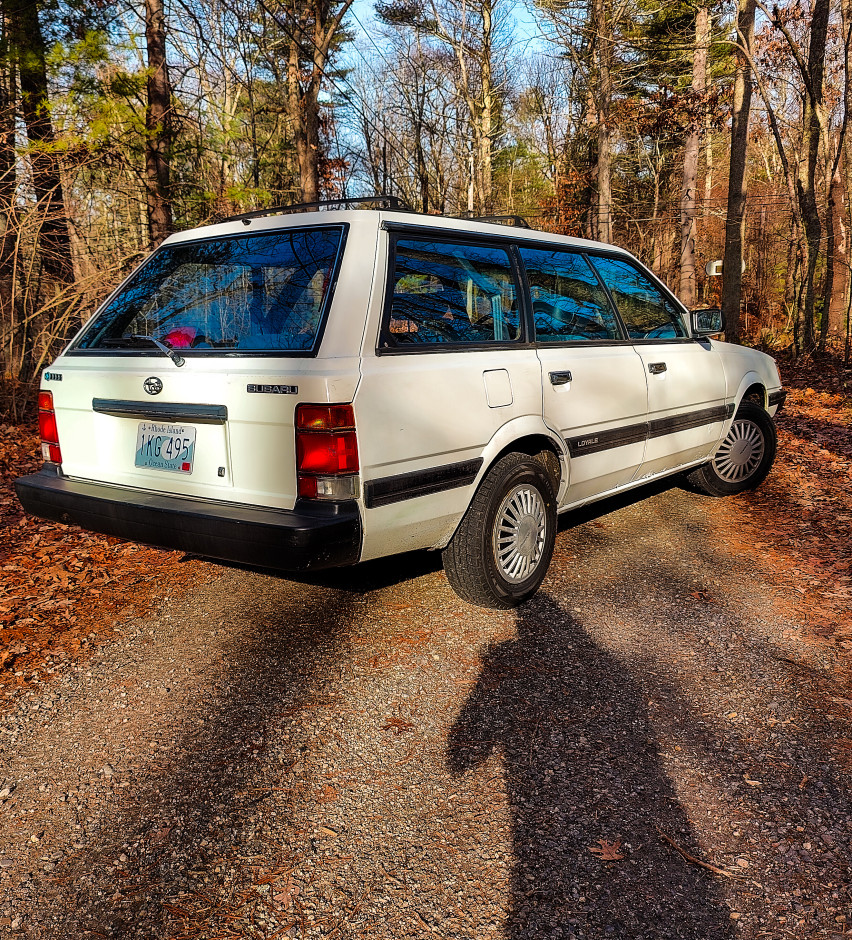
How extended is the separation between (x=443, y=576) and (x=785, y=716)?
2.06 meters

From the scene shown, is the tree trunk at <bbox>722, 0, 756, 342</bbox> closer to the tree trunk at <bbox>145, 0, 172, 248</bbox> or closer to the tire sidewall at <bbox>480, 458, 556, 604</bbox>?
the tree trunk at <bbox>145, 0, 172, 248</bbox>

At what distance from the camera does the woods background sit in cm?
873

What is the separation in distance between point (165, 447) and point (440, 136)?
3106 centimetres

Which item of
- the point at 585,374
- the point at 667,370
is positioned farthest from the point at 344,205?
the point at 667,370

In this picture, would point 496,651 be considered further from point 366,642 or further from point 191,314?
point 191,314

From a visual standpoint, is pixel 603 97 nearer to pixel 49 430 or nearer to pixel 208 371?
pixel 49 430

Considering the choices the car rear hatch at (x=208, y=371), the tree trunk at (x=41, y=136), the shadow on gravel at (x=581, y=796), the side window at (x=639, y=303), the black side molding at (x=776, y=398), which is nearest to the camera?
the shadow on gravel at (x=581, y=796)

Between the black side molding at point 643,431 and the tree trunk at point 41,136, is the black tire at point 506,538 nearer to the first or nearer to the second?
the black side molding at point 643,431

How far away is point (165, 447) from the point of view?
126 inches

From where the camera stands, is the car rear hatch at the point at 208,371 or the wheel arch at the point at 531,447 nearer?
the car rear hatch at the point at 208,371

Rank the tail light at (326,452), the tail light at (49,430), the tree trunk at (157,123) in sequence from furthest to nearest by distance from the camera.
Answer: the tree trunk at (157,123), the tail light at (49,430), the tail light at (326,452)

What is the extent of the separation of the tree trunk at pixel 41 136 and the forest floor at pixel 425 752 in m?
5.30

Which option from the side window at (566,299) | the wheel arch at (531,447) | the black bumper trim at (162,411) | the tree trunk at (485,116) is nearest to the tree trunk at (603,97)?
the tree trunk at (485,116)

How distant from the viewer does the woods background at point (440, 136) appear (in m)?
8.73
